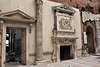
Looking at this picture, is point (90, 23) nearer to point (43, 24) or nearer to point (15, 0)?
point (43, 24)

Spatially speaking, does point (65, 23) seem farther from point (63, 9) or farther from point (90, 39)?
point (90, 39)

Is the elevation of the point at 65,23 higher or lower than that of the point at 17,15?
lower

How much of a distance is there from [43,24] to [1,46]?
304cm

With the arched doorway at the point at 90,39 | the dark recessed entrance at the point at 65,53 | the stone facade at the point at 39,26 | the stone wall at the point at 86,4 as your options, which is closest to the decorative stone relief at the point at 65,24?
the stone facade at the point at 39,26

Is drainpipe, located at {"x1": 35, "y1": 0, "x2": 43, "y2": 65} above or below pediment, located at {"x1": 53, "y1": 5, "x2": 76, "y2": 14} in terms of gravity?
below

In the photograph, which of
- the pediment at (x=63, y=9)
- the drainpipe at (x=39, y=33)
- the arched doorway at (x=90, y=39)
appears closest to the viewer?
the drainpipe at (x=39, y=33)

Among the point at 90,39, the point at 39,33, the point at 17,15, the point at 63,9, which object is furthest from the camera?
the point at 90,39

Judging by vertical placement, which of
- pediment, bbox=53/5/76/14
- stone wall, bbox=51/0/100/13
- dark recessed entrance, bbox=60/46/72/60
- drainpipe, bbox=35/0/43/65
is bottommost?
dark recessed entrance, bbox=60/46/72/60

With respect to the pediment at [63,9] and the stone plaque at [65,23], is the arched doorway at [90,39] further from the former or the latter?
the pediment at [63,9]

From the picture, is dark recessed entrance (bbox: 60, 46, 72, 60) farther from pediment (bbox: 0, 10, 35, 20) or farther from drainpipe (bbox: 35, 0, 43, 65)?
pediment (bbox: 0, 10, 35, 20)

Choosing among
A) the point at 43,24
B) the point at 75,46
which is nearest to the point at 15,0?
the point at 43,24

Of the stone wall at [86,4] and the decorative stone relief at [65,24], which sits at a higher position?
the stone wall at [86,4]

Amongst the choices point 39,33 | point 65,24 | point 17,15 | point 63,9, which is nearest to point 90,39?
point 65,24

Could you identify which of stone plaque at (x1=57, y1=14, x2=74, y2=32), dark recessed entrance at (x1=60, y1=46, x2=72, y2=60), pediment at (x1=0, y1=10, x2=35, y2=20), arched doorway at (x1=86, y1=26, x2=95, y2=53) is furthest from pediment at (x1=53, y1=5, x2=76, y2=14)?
arched doorway at (x1=86, y1=26, x2=95, y2=53)
